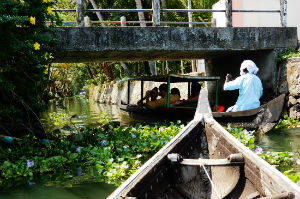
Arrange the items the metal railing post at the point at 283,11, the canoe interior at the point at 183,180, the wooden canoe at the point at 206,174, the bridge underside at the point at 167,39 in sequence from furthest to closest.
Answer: the metal railing post at the point at 283,11
the bridge underside at the point at 167,39
the canoe interior at the point at 183,180
the wooden canoe at the point at 206,174

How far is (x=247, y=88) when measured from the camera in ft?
23.0

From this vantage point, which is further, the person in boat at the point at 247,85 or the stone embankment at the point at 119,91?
the stone embankment at the point at 119,91

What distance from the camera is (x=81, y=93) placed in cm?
4347

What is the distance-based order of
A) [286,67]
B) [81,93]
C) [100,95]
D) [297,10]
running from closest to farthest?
1. [286,67]
2. [297,10]
3. [100,95]
4. [81,93]

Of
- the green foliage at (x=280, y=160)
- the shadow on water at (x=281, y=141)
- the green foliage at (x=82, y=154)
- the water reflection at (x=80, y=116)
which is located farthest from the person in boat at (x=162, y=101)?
the green foliage at (x=280, y=160)

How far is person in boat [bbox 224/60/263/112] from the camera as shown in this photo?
7000 mm

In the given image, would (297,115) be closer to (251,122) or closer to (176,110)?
(251,122)

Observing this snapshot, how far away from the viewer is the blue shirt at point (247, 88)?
700 cm

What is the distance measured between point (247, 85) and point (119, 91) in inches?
526

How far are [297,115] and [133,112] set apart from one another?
15.7 ft

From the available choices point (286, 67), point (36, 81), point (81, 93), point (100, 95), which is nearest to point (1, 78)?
point (36, 81)

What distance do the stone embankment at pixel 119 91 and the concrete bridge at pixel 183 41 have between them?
7.36 meters

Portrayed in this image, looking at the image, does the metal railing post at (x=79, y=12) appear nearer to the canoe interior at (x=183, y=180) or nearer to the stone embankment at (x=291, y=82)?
the canoe interior at (x=183, y=180)

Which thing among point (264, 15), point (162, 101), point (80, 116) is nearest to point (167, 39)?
point (162, 101)
